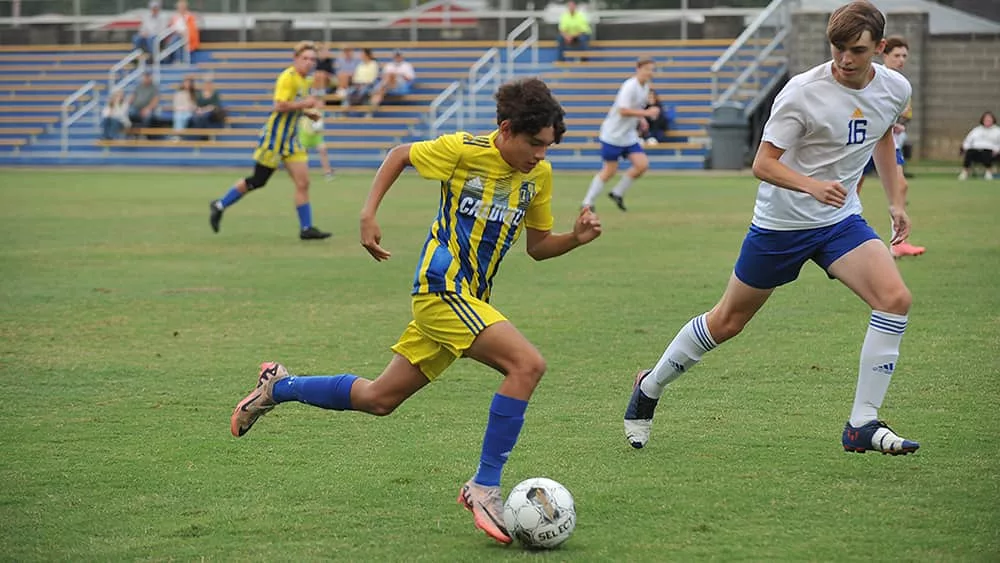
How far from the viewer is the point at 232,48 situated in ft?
127

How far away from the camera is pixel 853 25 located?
621cm

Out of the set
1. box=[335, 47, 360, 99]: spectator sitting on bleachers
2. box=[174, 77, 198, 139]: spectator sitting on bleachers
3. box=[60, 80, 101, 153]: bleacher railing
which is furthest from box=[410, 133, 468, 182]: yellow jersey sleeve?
box=[60, 80, 101, 153]: bleacher railing

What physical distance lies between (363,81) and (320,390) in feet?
96.6

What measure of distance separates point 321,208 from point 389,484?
1604 cm

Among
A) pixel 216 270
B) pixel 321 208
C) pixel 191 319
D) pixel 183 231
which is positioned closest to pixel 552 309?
pixel 191 319

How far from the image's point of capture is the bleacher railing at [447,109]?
3284 centimetres

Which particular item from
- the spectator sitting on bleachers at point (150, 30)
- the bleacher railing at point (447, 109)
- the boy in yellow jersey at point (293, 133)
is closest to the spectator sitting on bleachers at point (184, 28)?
the spectator sitting on bleachers at point (150, 30)

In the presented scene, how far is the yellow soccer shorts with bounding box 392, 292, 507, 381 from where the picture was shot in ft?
17.7

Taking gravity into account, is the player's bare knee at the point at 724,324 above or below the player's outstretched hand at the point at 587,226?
below

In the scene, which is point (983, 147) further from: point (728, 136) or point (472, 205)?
point (472, 205)

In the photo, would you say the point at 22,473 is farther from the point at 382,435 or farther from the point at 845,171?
the point at 845,171

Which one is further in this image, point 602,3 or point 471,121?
point 602,3

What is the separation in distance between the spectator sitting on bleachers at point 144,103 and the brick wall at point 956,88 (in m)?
19.0

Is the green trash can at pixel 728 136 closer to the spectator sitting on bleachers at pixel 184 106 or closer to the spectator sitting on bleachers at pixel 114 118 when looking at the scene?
the spectator sitting on bleachers at pixel 184 106
